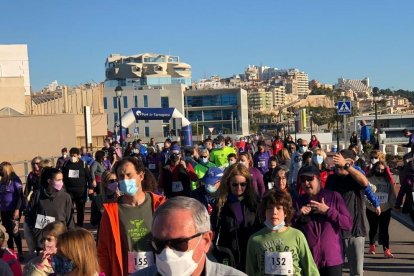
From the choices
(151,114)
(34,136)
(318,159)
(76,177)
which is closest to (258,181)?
(318,159)

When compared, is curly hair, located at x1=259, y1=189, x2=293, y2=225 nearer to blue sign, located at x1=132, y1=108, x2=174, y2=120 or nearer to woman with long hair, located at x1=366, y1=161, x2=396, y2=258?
woman with long hair, located at x1=366, y1=161, x2=396, y2=258

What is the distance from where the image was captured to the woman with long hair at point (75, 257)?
413 cm

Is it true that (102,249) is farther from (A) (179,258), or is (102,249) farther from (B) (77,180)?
(B) (77,180)

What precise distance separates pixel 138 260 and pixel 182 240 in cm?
263

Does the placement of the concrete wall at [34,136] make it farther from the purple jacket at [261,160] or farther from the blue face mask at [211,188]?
the blue face mask at [211,188]

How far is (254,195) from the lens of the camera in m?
6.22

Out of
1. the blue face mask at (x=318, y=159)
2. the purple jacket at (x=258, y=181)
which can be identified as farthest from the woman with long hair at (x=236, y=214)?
the blue face mask at (x=318, y=159)

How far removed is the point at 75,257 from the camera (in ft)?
13.5

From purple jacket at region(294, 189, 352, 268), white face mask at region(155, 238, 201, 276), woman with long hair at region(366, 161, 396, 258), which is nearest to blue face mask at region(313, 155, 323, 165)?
woman with long hair at region(366, 161, 396, 258)

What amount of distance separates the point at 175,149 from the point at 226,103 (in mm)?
107717

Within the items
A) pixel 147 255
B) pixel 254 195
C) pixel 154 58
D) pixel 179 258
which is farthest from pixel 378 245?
pixel 154 58

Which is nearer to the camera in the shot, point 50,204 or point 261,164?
point 50,204

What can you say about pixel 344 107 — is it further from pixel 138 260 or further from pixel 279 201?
pixel 138 260

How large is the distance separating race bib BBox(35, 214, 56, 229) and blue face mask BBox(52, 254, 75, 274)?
4.36 metres
